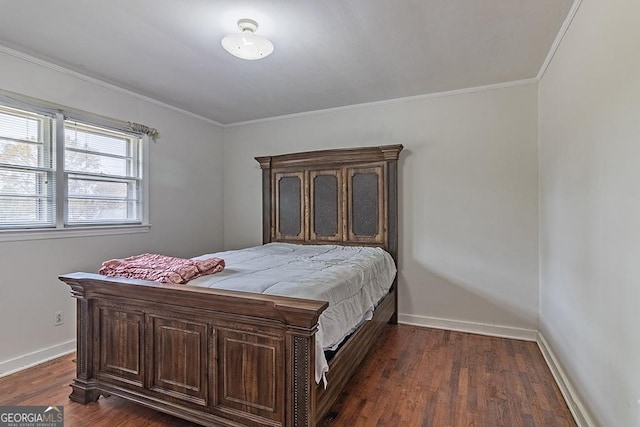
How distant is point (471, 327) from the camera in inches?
135

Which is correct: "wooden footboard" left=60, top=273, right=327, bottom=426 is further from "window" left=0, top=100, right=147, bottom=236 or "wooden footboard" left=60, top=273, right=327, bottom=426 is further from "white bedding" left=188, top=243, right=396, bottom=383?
"window" left=0, top=100, right=147, bottom=236

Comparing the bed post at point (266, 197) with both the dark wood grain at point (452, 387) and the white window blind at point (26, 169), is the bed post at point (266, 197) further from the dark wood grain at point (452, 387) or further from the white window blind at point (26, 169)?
the white window blind at point (26, 169)

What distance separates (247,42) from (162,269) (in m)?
1.55

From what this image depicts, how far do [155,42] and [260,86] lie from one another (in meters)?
1.08

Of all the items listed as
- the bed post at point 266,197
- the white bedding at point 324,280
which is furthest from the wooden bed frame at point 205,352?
the bed post at point 266,197

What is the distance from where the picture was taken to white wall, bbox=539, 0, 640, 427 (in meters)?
1.36

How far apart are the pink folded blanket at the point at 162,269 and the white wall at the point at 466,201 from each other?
7.54 feet

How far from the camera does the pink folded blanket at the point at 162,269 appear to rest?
78.8 inches

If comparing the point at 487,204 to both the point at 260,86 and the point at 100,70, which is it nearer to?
the point at 260,86

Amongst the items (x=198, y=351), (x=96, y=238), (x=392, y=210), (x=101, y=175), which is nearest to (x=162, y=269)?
(x=198, y=351)

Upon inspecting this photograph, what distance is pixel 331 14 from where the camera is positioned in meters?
2.12

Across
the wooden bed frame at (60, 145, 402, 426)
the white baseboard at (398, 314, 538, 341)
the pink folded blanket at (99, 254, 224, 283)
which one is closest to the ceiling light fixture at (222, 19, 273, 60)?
the pink folded blanket at (99, 254, 224, 283)

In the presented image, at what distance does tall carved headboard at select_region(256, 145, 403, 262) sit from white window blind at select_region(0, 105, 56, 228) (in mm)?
2170

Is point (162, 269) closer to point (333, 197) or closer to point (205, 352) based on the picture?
point (205, 352)
